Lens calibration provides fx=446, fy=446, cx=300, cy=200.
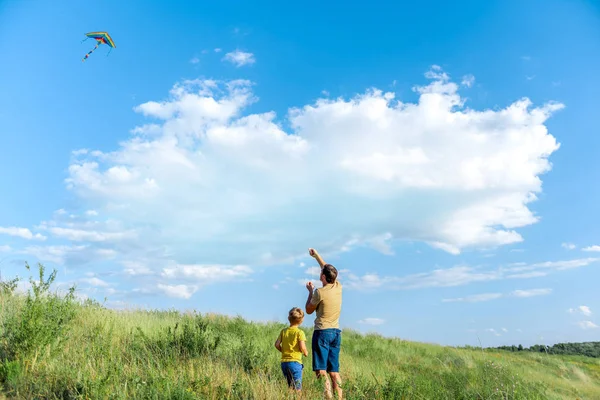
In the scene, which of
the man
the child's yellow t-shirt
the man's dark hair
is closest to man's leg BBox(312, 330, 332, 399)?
the man

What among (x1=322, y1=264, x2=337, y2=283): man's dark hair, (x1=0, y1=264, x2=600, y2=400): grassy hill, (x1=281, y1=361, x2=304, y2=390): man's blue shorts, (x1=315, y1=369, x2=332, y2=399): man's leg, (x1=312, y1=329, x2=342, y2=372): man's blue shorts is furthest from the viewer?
(x1=322, y1=264, x2=337, y2=283): man's dark hair

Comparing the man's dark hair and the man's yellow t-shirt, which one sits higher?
the man's dark hair

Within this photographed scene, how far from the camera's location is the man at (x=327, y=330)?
7242mm

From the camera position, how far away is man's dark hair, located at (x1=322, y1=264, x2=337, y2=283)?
24.9 feet

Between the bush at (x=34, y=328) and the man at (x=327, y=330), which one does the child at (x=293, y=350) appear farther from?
the bush at (x=34, y=328)

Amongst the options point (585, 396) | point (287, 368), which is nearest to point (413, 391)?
point (287, 368)

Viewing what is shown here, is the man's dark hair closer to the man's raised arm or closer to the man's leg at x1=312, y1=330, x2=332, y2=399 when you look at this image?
the man's raised arm

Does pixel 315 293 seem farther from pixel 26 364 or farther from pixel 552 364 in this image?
pixel 552 364

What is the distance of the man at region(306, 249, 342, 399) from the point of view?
23.8ft

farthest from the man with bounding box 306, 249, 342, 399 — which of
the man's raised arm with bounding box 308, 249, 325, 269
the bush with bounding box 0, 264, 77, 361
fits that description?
the bush with bounding box 0, 264, 77, 361

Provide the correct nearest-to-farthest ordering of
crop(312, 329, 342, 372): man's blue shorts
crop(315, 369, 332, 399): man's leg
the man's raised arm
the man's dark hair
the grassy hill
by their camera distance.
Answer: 1. the grassy hill
2. crop(315, 369, 332, 399): man's leg
3. crop(312, 329, 342, 372): man's blue shorts
4. the man's dark hair
5. the man's raised arm

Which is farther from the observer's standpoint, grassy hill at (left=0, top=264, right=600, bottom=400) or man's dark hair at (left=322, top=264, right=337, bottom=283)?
man's dark hair at (left=322, top=264, right=337, bottom=283)

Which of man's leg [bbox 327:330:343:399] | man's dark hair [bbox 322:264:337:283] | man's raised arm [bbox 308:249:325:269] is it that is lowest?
man's leg [bbox 327:330:343:399]

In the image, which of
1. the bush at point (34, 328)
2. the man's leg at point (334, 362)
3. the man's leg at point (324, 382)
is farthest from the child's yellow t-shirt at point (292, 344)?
the bush at point (34, 328)
